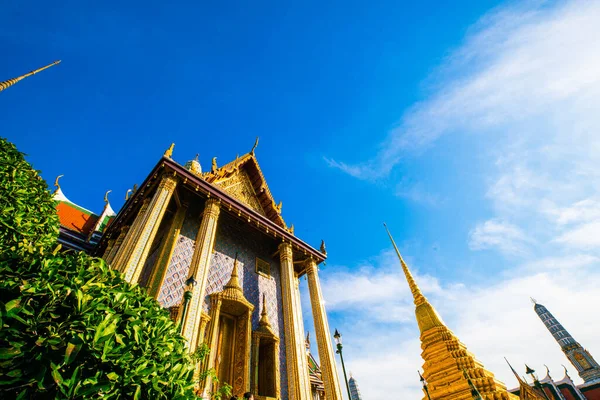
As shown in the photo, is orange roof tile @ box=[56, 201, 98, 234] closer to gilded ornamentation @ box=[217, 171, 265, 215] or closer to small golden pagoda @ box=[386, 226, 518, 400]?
gilded ornamentation @ box=[217, 171, 265, 215]

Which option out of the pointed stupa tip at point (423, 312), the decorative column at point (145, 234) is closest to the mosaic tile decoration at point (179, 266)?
the decorative column at point (145, 234)

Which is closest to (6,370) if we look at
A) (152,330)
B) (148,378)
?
(148,378)

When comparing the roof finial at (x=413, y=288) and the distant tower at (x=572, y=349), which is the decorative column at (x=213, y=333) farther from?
the distant tower at (x=572, y=349)

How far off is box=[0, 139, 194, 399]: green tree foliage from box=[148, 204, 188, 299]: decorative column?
5.05 meters

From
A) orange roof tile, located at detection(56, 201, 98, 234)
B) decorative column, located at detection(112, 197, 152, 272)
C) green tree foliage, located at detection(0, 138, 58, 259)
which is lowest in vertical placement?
green tree foliage, located at detection(0, 138, 58, 259)

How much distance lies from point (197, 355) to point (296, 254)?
815cm

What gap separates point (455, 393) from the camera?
13375mm

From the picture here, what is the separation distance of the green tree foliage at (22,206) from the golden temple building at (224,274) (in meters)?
2.07

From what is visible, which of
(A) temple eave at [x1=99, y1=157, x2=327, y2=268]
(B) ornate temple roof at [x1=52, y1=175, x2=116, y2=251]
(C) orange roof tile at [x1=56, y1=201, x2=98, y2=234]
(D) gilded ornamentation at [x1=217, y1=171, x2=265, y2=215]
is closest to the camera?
(A) temple eave at [x1=99, y1=157, x2=327, y2=268]

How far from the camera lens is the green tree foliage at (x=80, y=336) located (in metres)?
2.09

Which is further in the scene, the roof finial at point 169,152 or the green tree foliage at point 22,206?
the roof finial at point 169,152

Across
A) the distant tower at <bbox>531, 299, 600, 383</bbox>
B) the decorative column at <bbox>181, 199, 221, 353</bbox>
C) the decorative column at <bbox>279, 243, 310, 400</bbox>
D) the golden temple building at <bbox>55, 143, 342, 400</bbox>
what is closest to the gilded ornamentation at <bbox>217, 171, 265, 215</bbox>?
the golden temple building at <bbox>55, 143, 342, 400</bbox>

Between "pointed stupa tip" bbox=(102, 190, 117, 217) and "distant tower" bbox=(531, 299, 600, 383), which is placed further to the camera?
"distant tower" bbox=(531, 299, 600, 383)

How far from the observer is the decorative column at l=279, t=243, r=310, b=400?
8.20 m
